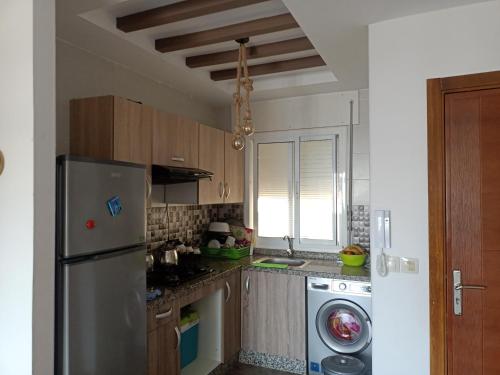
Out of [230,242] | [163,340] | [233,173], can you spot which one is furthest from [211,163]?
[163,340]

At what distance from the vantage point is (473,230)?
184 cm

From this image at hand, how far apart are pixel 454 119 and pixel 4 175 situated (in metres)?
2.15

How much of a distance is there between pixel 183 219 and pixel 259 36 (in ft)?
5.82

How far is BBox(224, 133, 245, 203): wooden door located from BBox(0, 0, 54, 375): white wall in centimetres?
210

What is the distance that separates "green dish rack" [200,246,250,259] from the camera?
3.46 m

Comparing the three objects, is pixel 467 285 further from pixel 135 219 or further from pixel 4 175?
pixel 4 175

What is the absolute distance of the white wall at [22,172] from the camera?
143 centimetres

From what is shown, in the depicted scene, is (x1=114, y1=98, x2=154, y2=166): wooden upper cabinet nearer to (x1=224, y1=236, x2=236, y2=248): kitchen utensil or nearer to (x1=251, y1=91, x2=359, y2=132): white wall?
(x1=224, y1=236, x2=236, y2=248): kitchen utensil

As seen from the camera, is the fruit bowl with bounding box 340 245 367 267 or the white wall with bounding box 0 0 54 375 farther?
the fruit bowl with bounding box 340 245 367 267

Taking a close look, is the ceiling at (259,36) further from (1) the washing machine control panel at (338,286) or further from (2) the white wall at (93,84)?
(1) the washing machine control panel at (338,286)

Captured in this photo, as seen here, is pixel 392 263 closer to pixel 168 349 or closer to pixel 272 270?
pixel 272 270

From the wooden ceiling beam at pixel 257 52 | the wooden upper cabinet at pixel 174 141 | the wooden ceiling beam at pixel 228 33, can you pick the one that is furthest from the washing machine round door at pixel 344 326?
the wooden ceiling beam at pixel 228 33

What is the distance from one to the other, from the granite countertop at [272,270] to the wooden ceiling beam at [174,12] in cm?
164

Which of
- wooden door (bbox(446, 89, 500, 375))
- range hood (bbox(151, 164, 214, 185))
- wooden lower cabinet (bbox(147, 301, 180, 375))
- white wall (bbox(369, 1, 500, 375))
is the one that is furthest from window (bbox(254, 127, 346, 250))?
wooden lower cabinet (bbox(147, 301, 180, 375))
